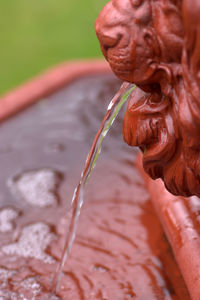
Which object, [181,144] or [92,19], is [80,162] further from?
[92,19]

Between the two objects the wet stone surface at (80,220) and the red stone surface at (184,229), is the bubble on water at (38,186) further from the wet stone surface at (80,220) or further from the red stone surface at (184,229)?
the red stone surface at (184,229)

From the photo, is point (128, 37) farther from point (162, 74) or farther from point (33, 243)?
point (33, 243)

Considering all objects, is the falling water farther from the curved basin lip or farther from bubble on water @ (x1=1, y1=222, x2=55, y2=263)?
the curved basin lip

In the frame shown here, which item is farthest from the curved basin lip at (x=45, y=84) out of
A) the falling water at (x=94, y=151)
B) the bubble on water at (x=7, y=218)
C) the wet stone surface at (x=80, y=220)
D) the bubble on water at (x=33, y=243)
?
the falling water at (x=94, y=151)

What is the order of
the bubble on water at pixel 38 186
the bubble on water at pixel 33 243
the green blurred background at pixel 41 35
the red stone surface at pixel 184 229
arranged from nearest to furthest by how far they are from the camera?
the red stone surface at pixel 184 229 → the bubble on water at pixel 33 243 → the bubble on water at pixel 38 186 → the green blurred background at pixel 41 35

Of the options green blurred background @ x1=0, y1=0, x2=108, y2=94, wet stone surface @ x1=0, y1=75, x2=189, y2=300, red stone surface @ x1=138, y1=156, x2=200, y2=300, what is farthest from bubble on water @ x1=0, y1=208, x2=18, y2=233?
green blurred background @ x1=0, y1=0, x2=108, y2=94

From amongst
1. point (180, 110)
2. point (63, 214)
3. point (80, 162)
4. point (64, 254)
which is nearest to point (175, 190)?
point (180, 110)
